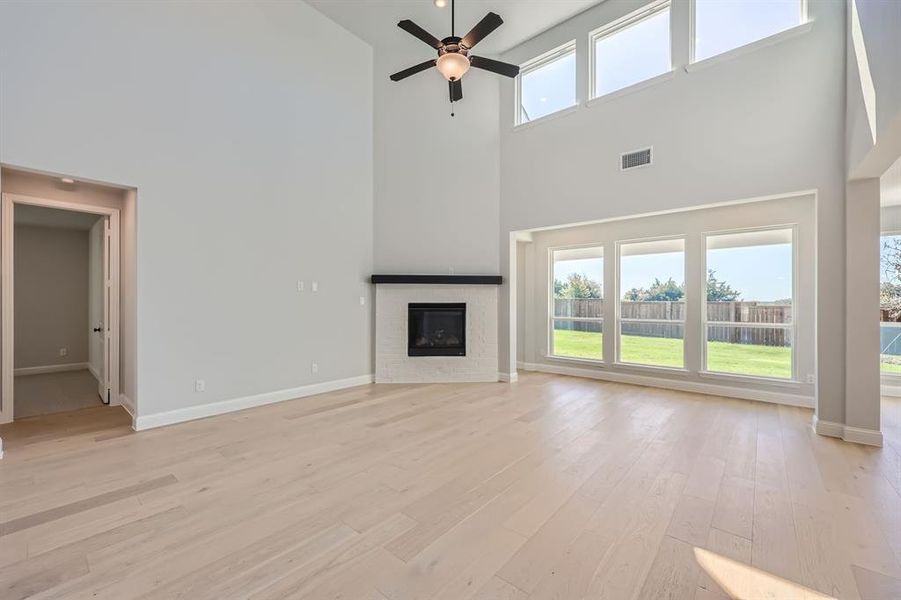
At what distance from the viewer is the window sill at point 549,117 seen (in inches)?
218

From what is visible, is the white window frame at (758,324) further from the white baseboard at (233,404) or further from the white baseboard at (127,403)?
the white baseboard at (127,403)

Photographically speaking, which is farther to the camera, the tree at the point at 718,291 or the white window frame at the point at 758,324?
the tree at the point at 718,291

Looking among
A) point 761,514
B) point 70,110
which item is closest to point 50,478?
point 70,110

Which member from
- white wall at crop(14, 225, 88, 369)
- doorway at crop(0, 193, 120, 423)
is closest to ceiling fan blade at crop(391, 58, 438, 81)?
doorway at crop(0, 193, 120, 423)

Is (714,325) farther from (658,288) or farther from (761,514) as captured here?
(761,514)

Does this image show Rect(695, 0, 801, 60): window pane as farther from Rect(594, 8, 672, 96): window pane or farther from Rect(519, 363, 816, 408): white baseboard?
Rect(519, 363, 816, 408): white baseboard

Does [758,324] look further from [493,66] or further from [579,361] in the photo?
[493,66]

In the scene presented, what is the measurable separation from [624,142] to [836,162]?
7.00ft

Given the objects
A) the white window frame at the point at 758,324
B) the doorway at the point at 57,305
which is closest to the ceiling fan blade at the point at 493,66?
the white window frame at the point at 758,324

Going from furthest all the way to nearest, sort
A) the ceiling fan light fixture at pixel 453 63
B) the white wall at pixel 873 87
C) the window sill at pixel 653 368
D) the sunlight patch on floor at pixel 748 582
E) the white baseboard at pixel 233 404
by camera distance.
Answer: the window sill at pixel 653 368, the white baseboard at pixel 233 404, the ceiling fan light fixture at pixel 453 63, the white wall at pixel 873 87, the sunlight patch on floor at pixel 748 582

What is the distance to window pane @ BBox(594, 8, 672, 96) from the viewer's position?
4980 millimetres

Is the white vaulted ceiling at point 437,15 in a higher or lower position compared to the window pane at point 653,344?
higher

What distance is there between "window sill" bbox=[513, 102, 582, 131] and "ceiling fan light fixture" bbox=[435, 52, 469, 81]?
254 centimetres

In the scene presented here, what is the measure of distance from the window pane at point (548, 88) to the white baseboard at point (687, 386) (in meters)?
4.27
